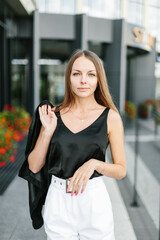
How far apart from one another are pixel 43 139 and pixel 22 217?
98.3 inches

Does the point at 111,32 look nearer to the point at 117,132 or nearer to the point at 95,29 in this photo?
the point at 95,29

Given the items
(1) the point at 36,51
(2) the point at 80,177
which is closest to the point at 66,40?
(1) the point at 36,51

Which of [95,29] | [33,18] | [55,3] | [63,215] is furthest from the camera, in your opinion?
[55,3]

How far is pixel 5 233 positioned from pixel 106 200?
2112mm

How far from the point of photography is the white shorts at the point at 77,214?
1.72 m

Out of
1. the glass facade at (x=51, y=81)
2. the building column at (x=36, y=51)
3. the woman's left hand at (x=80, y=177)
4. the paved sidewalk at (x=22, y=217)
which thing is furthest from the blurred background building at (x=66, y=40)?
the woman's left hand at (x=80, y=177)

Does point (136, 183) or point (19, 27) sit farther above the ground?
point (19, 27)

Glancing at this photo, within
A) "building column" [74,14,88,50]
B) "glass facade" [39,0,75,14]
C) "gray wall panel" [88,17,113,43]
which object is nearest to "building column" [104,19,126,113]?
"gray wall panel" [88,17,113,43]

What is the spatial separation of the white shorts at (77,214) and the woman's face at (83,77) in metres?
0.59

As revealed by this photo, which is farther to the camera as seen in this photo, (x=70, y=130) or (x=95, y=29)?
(x=95, y=29)

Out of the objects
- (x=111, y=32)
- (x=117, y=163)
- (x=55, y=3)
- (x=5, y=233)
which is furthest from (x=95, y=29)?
(x=117, y=163)

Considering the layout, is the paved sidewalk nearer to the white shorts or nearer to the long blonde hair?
the white shorts

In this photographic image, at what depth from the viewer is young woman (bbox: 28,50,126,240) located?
1.72m

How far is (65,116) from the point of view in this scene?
1865mm
